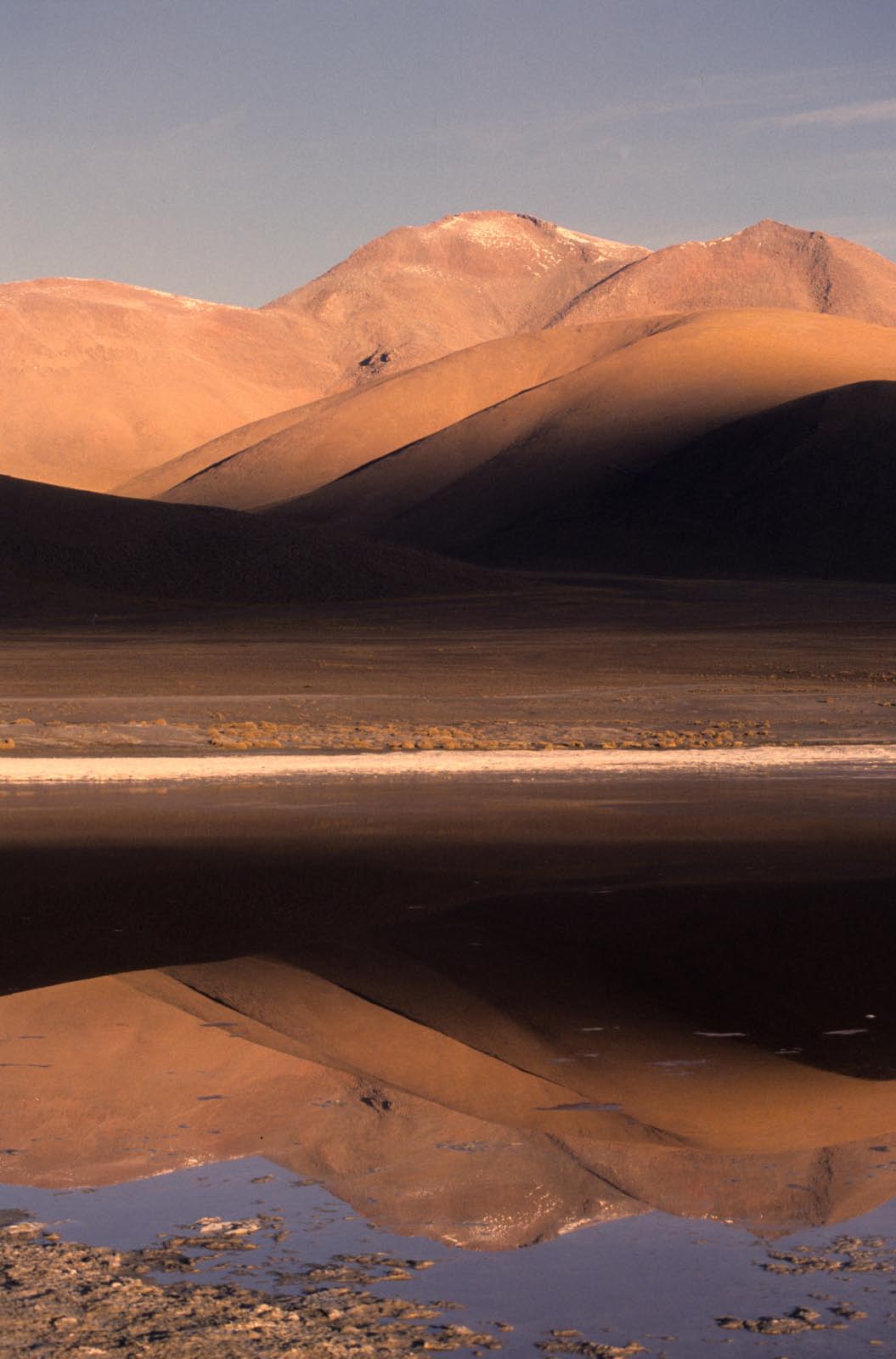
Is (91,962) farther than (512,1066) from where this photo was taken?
Yes

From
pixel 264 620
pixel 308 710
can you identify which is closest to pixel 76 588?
pixel 264 620

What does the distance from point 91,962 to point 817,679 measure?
33859 millimetres

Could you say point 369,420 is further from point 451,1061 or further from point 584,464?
point 451,1061

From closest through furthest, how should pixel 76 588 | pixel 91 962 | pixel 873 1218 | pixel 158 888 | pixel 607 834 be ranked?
1. pixel 873 1218
2. pixel 91 962
3. pixel 158 888
4. pixel 607 834
5. pixel 76 588

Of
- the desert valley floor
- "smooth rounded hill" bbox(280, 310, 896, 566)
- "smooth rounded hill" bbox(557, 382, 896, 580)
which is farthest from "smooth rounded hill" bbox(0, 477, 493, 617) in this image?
the desert valley floor

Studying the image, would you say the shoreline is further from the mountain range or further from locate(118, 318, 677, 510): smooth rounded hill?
locate(118, 318, 677, 510): smooth rounded hill

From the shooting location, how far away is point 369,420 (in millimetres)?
179875

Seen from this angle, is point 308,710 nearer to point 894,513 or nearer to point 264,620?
point 264,620

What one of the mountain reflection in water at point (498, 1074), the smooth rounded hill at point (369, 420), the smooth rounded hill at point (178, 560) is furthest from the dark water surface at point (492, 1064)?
the smooth rounded hill at point (369, 420)

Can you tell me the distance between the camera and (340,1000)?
9180 millimetres

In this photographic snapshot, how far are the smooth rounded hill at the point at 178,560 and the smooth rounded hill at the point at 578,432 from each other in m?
32.0

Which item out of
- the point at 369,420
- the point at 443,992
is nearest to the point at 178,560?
the point at 443,992

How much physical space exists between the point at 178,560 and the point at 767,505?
4680cm

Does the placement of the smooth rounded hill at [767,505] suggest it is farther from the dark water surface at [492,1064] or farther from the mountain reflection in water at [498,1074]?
the mountain reflection in water at [498,1074]
